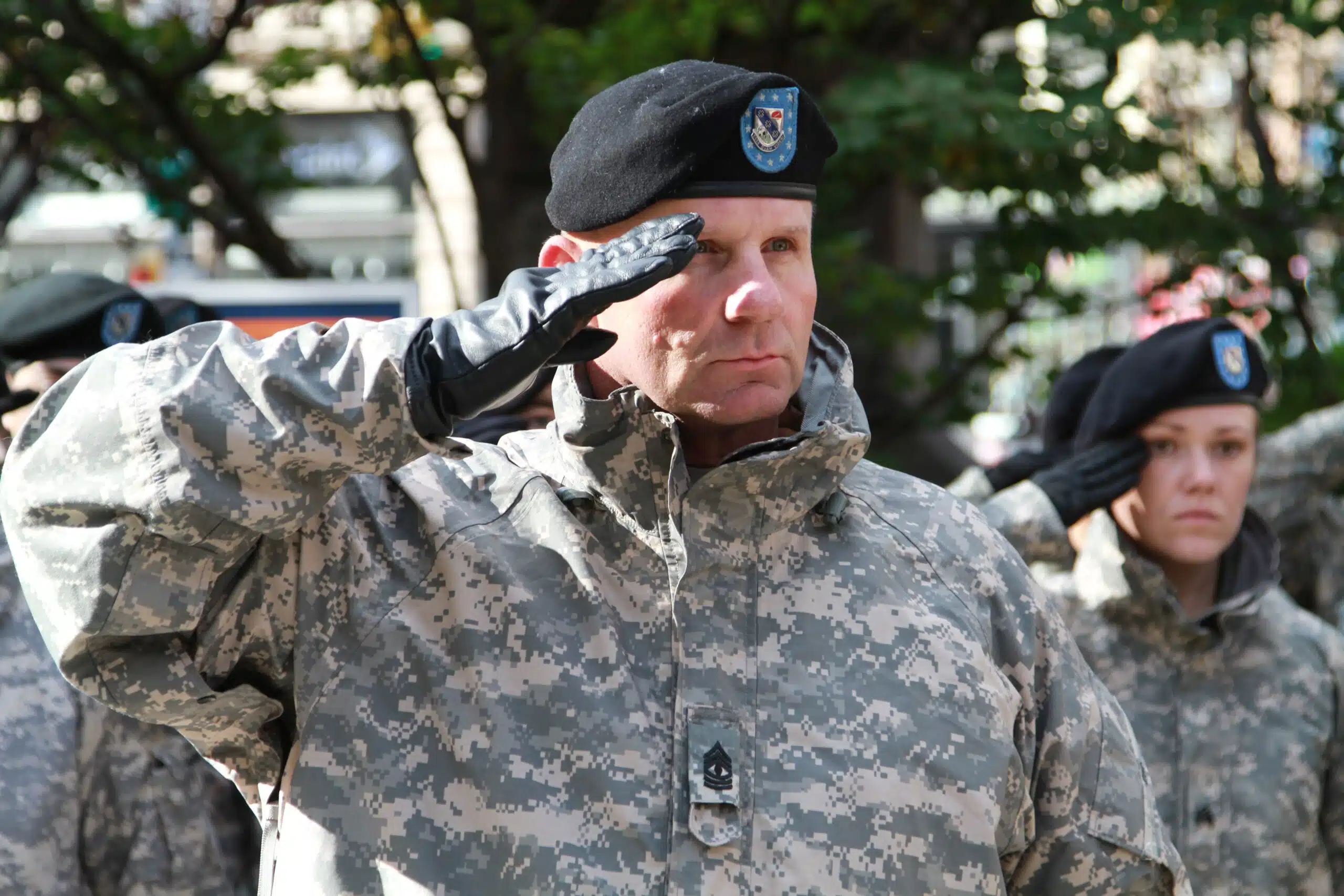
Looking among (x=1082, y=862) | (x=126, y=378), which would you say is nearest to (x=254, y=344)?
(x=126, y=378)

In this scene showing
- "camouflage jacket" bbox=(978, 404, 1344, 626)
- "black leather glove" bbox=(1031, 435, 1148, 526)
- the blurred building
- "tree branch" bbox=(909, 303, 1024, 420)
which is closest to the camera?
"black leather glove" bbox=(1031, 435, 1148, 526)

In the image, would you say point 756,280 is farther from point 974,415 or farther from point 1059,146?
point 974,415

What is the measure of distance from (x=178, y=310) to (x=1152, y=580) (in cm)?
259

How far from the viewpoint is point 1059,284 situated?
6938mm

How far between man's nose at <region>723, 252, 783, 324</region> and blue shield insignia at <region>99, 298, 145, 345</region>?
7.49ft

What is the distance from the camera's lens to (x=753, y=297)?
2.18 meters

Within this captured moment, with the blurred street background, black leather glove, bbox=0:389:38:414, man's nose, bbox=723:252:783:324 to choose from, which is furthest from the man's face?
the blurred street background

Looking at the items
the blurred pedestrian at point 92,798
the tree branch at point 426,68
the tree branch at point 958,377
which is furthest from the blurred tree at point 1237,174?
the blurred pedestrian at point 92,798

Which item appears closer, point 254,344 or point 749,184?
point 254,344

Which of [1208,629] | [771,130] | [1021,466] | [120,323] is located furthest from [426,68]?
[771,130]

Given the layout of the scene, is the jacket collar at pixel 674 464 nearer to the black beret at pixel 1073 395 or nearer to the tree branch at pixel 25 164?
the black beret at pixel 1073 395

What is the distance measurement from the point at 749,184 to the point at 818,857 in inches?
32.7

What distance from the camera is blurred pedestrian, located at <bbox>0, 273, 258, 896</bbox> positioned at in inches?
130

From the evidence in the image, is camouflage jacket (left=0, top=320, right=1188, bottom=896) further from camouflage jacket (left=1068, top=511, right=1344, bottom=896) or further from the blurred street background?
the blurred street background
